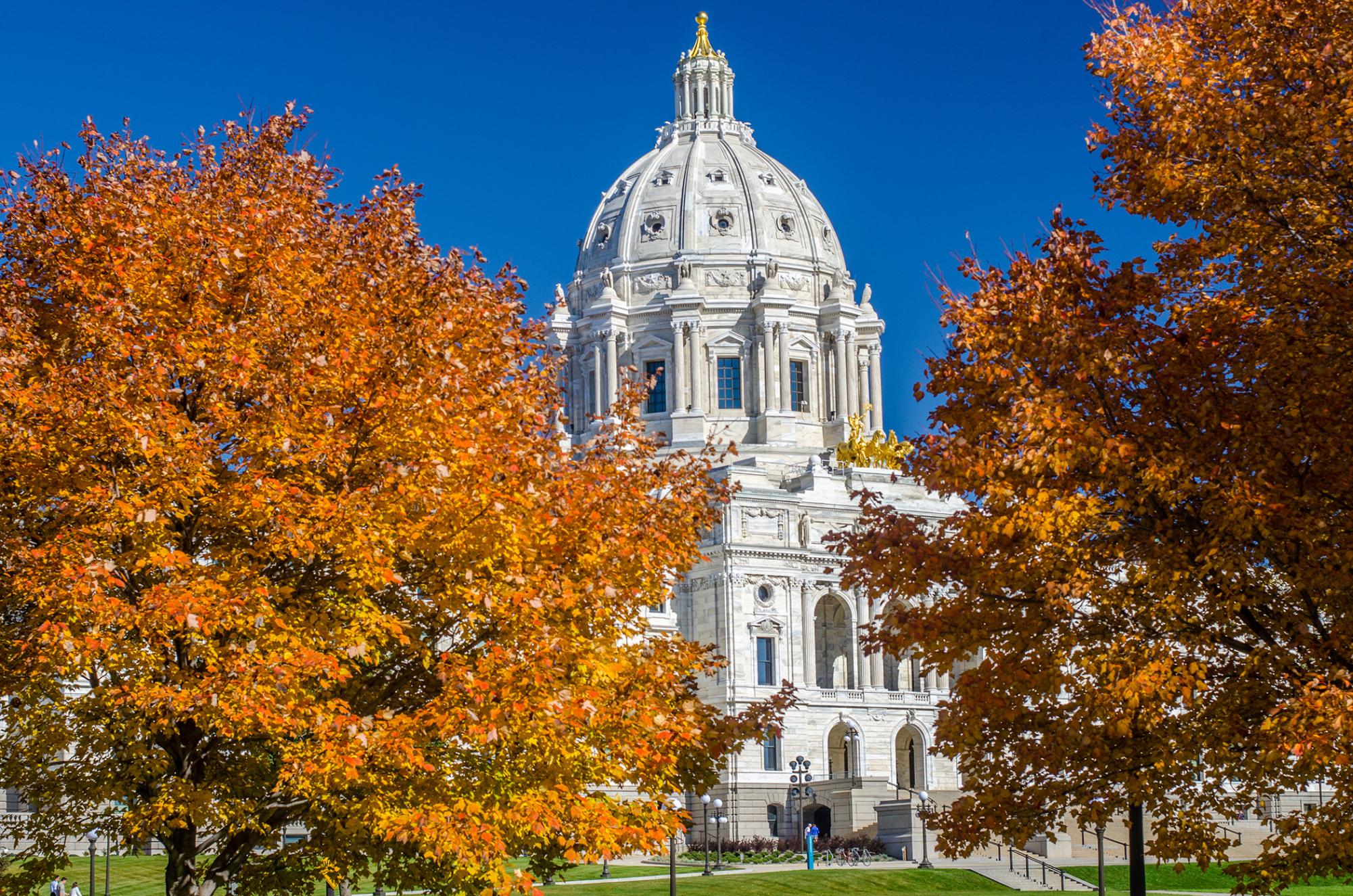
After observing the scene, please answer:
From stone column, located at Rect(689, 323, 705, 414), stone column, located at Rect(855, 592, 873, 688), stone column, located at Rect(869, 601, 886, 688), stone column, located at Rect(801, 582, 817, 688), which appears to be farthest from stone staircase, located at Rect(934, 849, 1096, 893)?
stone column, located at Rect(689, 323, 705, 414)

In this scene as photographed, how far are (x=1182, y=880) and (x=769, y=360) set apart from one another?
6404cm

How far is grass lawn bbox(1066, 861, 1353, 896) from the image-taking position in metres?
50.2

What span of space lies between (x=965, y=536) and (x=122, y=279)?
945 cm

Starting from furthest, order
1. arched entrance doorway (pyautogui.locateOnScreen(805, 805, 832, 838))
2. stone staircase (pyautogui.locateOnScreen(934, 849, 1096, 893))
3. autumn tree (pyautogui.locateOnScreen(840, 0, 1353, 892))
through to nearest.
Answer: arched entrance doorway (pyautogui.locateOnScreen(805, 805, 832, 838)) < stone staircase (pyautogui.locateOnScreen(934, 849, 1096, 893)) < autumn tree (pyautogui.locateOnScreen(840, 0, 1353, 892))

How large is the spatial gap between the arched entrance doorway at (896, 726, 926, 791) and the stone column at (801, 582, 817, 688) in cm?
719

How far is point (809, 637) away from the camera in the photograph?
324 feet

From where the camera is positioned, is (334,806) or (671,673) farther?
(671,673)

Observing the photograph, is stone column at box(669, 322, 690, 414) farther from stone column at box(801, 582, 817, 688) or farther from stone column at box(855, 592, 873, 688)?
stone column at box(855, 592, 873, 688)

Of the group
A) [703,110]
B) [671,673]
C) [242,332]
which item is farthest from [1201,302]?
[703,110]

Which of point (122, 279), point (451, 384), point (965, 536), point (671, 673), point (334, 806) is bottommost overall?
point (334, 806)

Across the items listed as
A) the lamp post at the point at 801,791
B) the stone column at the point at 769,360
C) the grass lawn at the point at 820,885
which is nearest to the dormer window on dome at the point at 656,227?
the stone column at the point at 769,360

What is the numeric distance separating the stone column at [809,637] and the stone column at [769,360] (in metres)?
19.2

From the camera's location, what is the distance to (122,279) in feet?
61.9

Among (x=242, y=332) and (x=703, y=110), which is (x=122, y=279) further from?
(x=703, y=110)
